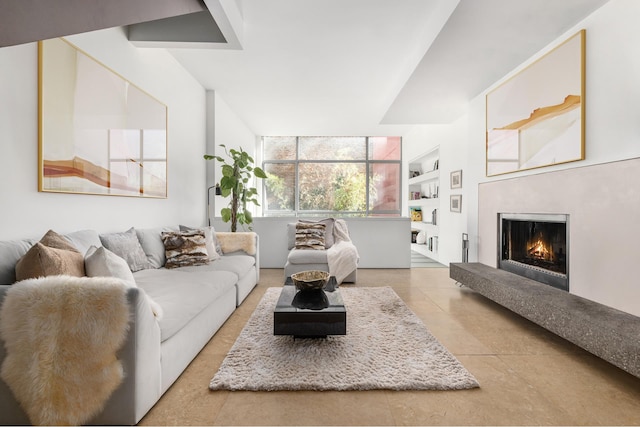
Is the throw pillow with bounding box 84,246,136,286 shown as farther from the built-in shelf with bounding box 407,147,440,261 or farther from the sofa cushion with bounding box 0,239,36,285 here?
the built-in shelf with bounding box 407,147,440,261

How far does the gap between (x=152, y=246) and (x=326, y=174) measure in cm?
558

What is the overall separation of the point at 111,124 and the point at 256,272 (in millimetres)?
2156

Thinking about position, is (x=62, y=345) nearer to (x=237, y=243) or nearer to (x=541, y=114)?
(x=237, y=243)

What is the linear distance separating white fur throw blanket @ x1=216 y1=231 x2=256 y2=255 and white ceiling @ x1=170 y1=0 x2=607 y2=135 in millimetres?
2137

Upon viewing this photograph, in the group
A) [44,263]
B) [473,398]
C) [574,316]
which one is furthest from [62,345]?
[574,316]

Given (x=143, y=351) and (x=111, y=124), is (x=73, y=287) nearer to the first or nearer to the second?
(x=143, y=351)

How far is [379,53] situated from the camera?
142 inches

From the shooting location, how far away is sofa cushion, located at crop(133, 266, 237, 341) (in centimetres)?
172

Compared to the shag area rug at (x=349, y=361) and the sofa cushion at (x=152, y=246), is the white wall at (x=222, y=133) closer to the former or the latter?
the sofa cushion at (x=152, y=246)

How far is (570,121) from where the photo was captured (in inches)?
101

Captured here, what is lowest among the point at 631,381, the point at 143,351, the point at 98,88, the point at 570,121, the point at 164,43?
the point at 631,381

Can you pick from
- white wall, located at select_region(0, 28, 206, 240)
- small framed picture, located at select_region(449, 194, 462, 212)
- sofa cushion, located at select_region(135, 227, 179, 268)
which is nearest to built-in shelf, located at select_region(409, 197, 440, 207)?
small framed picture, located at select_region(449, 194, 462, 212)

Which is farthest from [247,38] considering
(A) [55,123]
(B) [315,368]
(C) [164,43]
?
(B) [315,368]

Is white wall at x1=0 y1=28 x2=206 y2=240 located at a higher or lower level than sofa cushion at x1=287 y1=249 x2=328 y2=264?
higher
